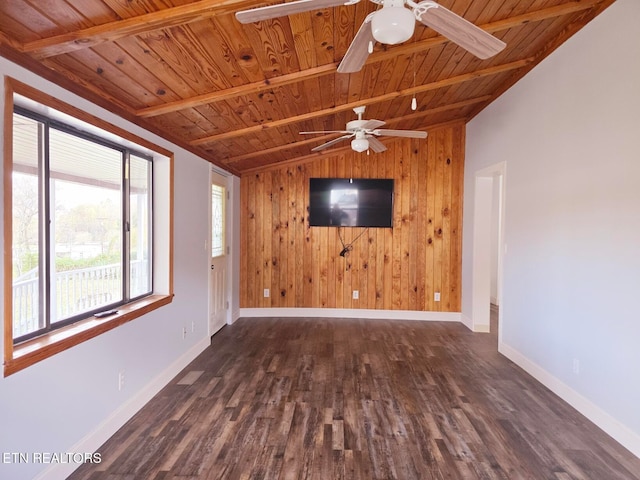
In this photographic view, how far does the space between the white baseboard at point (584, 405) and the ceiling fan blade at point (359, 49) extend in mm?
2797

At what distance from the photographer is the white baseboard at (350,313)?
5.12 meters

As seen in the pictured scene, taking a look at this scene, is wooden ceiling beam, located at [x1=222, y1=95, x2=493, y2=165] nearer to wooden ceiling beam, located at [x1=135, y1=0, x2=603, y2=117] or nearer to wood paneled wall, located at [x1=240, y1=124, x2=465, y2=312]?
wood paneled wall, located at [x1=240, y1=124, x2=465, y2=312]

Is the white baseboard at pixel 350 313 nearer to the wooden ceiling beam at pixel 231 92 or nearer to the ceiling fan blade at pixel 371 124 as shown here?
the ceiling fan blade at pixel 371 124

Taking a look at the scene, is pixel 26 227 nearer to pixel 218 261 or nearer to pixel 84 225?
pixel 84 225

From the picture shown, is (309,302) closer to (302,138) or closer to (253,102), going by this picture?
(302,138)

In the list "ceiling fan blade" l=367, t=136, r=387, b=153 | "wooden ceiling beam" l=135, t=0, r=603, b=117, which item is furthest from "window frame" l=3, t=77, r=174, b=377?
"ceiling fan blade" l=367, t=136, r=387, b=153

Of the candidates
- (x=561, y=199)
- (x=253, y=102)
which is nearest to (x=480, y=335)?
(x=561, y=199)

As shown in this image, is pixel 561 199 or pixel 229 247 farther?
pixel 229 247

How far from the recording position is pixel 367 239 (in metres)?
5.19

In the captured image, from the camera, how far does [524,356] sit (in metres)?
3.33

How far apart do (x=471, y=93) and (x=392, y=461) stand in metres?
3.79

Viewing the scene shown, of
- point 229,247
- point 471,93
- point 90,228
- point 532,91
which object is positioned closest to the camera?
point 90,228

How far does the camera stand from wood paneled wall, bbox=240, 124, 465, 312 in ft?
16.7

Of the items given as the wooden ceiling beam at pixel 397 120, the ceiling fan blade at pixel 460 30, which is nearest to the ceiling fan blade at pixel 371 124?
the wooden ceiling beam at pixel 397 120
